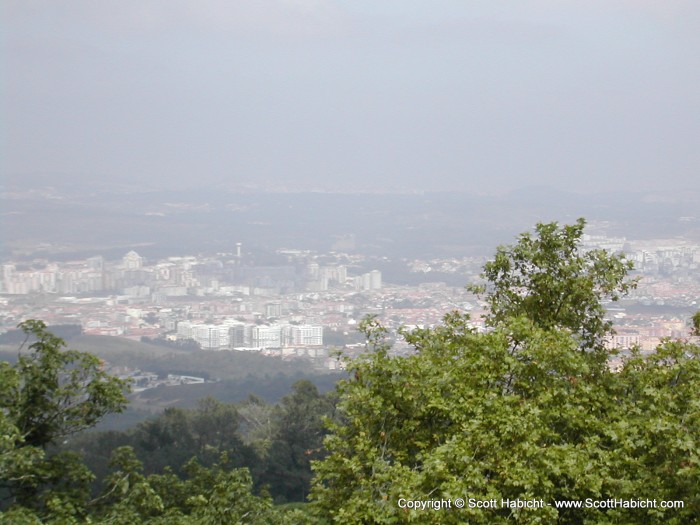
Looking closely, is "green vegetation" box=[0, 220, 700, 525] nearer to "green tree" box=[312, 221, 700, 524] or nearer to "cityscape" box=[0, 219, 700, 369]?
"green tree" box=[312, 221, 700, 524]

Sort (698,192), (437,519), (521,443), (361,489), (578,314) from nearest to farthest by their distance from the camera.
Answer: (437,519) < (521,443) < (361,489) < (578,314) < (698,192)

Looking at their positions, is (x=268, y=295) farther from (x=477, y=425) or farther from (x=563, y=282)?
(x=477, y=425)

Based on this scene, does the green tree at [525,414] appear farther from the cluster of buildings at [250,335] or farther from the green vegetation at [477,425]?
the cluster of buildings at [250,335]

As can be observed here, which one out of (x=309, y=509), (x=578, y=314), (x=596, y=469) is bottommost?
(x=309, y=509)

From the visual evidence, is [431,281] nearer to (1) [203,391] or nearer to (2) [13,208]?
(1) [203,391]

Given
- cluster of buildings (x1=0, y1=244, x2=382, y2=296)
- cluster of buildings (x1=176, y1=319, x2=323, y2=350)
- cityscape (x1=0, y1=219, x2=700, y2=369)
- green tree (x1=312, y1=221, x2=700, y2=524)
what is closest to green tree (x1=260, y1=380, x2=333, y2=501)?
green tree (x1=312, y1=221, x2=700, y2=524)

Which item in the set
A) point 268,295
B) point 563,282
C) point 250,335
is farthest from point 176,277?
point 563,282

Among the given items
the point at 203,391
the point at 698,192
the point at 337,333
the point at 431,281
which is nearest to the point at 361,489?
the point at 203,391
